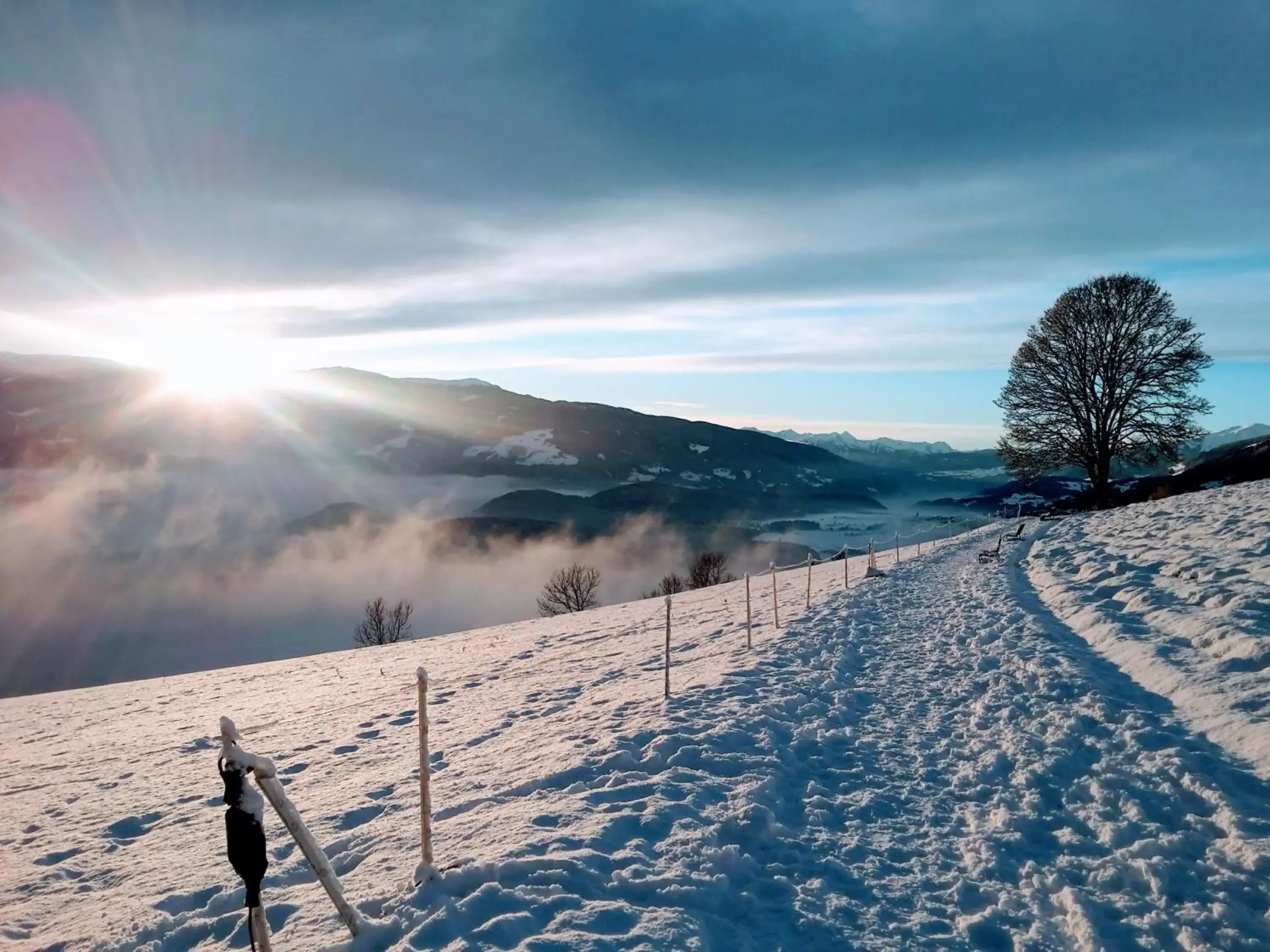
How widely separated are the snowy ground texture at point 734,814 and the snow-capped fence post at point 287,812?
0.98 ft

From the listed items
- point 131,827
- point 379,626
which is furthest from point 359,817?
point 379,626

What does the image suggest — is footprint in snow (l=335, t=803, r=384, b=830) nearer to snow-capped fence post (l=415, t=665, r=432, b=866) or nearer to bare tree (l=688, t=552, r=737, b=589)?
snow-capped fence post (l=415, t=665, r=432, b=866)

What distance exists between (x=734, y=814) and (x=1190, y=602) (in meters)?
11.1

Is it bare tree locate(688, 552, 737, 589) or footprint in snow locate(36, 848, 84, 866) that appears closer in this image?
footprint in snow locate(36, 848, 84, 866)

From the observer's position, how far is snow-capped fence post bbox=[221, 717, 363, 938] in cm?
411

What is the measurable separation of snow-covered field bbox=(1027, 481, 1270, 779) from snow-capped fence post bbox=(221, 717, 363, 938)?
336 inches

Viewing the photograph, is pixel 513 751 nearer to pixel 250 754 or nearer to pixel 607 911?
pixel 607 911

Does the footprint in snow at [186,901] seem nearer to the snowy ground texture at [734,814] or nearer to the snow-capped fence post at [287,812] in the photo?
the snowy ground texture at [734,814]

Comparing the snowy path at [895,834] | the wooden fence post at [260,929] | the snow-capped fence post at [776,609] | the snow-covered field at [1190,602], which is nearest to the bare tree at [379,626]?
the snow-capped fence post at [776,609]

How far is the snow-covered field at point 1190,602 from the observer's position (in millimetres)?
8258

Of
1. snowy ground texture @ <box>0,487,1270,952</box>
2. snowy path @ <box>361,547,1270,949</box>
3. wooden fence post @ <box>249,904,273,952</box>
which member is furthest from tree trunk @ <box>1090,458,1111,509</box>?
wooden fence post @ <box>249,904,273,952</box>

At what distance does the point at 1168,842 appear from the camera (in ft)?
18.6

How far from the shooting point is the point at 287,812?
4.33 metres

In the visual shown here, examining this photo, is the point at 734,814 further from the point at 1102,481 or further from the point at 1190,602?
the point at 1102,481
